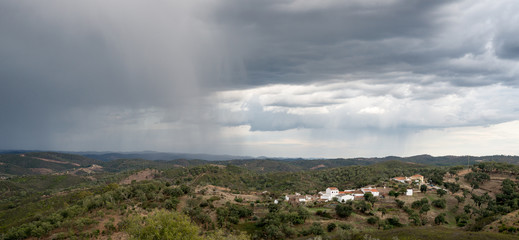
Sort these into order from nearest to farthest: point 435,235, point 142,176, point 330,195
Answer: point 435,235, point 330,195, point 142,176

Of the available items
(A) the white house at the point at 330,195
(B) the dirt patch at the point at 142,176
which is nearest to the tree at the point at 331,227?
(A) the white house at the point at 330,195

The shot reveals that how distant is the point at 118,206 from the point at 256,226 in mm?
33515

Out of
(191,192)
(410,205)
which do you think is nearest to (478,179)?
(410,205)

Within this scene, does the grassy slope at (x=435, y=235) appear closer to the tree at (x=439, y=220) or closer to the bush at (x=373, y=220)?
the bush at (x=373, y=220)

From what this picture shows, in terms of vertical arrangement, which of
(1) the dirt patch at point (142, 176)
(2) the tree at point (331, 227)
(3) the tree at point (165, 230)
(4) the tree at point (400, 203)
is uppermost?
(3) the tree at point (165, 230)

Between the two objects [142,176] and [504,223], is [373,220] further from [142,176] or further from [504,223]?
[142,176]

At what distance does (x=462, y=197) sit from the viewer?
80750mm

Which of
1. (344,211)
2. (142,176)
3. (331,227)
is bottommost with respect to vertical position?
(142,176)

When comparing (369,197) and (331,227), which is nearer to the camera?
(331,227)

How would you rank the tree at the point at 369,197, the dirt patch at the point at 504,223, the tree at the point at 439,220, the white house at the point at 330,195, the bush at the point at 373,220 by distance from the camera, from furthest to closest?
the white house at the point at 330,195 → the tree at the point at 369,197 → the tree at the point at 439,220 → the bush at the point at 373,220 → the dirt patch at the point at 504,223

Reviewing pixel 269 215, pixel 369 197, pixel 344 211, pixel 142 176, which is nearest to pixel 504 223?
pixel 344 211

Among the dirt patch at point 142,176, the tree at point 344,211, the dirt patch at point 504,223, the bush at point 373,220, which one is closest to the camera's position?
the dirt patch at point 504,223

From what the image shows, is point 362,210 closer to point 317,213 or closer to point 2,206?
point 317,213

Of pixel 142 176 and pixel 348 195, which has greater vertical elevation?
pixel 348 195
